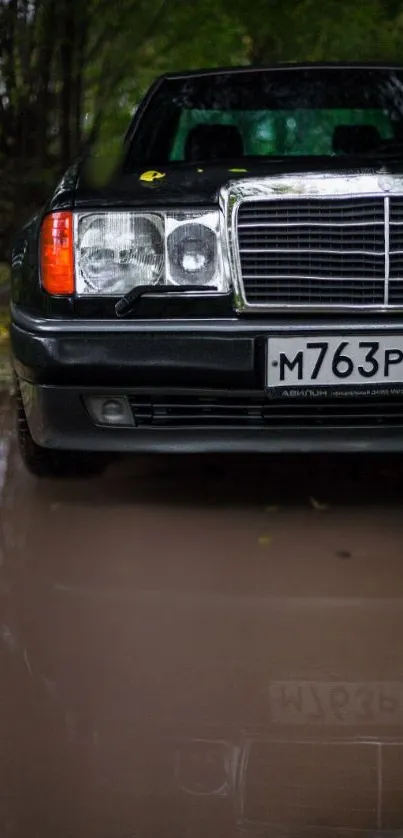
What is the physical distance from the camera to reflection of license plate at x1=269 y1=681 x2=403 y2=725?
2.63 meters

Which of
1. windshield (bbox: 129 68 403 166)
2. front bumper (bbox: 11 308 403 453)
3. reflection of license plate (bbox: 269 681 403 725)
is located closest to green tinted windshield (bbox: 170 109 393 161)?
windshield (bbox: 129 68 403 166)

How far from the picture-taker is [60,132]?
37.0 feet

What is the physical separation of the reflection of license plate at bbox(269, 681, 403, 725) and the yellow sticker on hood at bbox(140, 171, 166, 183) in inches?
72.3

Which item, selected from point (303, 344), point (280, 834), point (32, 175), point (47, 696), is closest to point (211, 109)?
point (303, 344)

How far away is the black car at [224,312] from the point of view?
152 inches

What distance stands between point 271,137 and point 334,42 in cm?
403

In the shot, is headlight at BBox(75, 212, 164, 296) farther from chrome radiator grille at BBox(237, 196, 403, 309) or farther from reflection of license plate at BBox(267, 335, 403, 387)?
reflection of license plate at BBox(267, 335, 403, 387)

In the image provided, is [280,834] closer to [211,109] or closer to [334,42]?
[211,109]

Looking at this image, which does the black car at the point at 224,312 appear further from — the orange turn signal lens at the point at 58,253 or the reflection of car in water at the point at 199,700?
the reflection of car in water at the point at 199,700

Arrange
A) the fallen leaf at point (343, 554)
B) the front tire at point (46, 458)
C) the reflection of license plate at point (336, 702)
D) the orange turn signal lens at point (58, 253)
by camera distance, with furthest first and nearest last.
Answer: the front tire at point (46, 458)
the orange turn signal lens at point (58, 253)
the fallen leaf at point (343, 554)
the reflection of license plate at point (336, 702)

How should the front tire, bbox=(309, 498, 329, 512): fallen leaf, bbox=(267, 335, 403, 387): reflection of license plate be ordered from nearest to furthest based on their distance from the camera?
bbox=(267, 335, 403, 387): reflection of license plate, bbox=(309, 498, 329, 512): fallen leaf, the front tire

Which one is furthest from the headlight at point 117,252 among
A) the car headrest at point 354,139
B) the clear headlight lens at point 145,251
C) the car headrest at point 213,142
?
the car headrest at point 354,139

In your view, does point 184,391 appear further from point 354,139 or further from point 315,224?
point 354,139

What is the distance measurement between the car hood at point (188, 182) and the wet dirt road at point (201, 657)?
0.98 meters
